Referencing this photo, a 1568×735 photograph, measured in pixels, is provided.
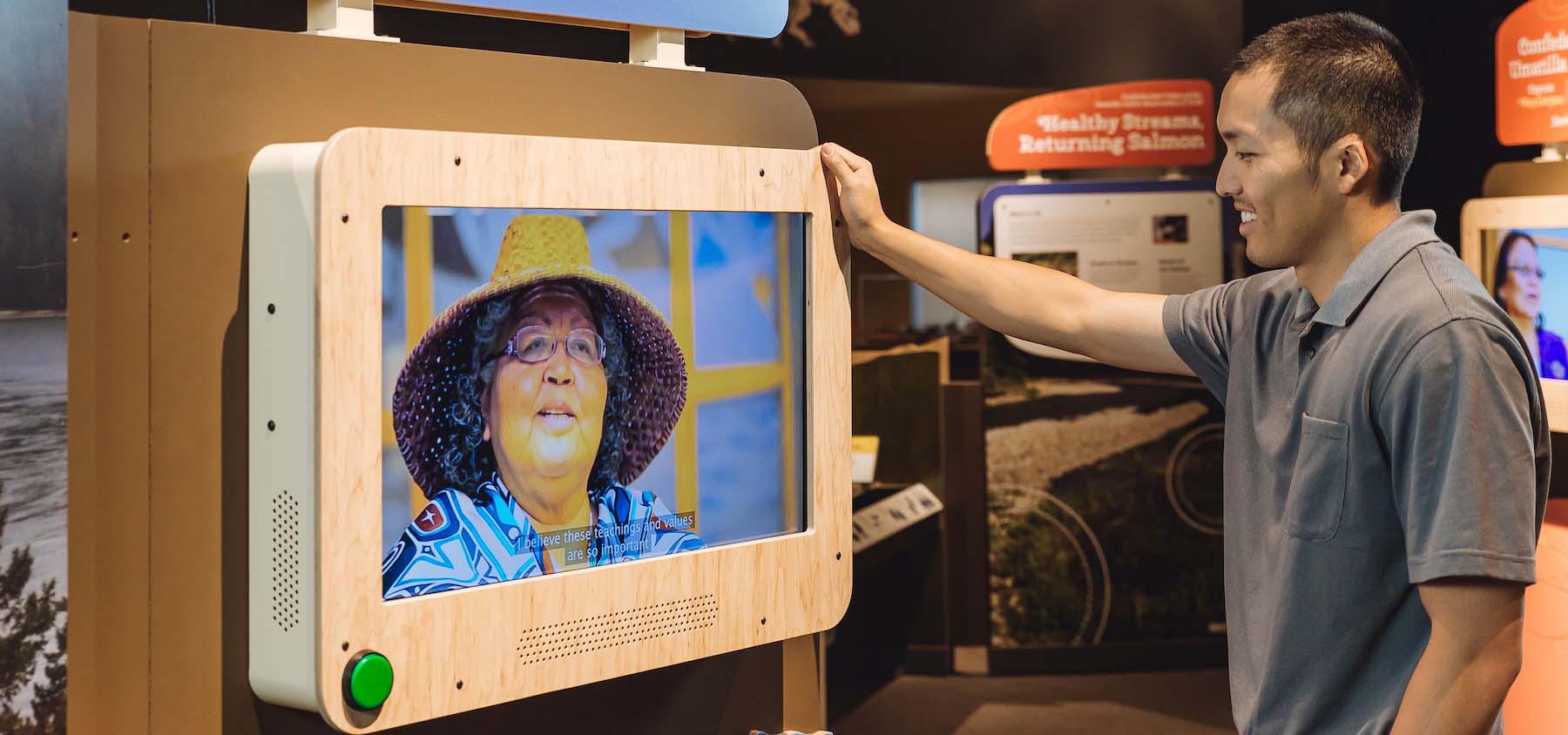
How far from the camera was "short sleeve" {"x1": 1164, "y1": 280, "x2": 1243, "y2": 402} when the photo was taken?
201cm

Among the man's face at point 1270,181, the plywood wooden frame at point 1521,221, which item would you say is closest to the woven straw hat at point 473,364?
the man's face at point 1270,181

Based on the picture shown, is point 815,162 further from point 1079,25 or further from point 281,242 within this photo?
point 1079,25

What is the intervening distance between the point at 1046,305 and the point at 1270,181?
0.50 meters

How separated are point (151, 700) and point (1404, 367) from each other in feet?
4.73

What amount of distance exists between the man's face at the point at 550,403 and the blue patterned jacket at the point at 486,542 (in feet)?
0.15

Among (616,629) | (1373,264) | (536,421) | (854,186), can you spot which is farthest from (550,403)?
(1373,264)

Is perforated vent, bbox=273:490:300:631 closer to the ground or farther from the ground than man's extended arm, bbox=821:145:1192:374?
closer to the ground

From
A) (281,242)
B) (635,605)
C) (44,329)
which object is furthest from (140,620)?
(635,605)

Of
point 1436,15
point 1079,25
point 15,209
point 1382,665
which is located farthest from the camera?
point 1079,25

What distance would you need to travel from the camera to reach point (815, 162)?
1.90 m

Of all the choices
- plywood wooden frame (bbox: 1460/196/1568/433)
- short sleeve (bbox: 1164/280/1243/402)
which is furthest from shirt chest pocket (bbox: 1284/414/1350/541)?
plywood wooden frame (bbox: 1460/196/1568/433)

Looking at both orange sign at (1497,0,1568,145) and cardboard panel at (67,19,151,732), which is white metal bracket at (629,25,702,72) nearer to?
cardboard panel at (67,19,151,732)

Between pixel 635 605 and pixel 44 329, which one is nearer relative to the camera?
pixel 44 329

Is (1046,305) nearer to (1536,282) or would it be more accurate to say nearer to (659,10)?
(659,10)
